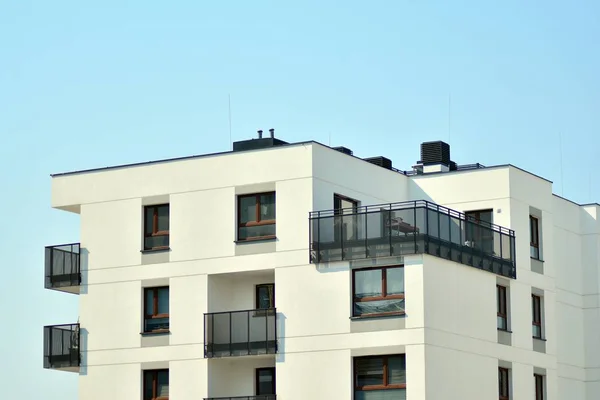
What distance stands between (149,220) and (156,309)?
3.19m

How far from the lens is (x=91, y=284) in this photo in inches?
2176

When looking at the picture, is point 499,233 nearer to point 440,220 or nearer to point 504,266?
point 504,266

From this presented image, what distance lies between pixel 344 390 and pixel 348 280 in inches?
137

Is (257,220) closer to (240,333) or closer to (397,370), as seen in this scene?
(240,333)

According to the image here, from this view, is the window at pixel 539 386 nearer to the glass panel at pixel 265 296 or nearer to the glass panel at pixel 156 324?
the glass panel at pixel 265 296

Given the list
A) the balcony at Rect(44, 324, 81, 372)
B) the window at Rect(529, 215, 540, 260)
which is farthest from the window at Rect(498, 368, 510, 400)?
the balcony at Rect(44, 324, 81, 372)

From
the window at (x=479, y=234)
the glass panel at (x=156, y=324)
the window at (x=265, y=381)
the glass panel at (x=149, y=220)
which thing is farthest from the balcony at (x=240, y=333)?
the window at (x=479, y=234)

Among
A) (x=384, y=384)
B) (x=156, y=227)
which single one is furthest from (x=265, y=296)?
(x=384, y=384)

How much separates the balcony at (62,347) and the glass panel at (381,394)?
11.2m

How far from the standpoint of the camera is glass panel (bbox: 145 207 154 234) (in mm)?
54625

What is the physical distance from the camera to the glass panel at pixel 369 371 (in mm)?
49188

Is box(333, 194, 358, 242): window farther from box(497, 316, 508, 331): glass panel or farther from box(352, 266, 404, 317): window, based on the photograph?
box(497, 316, 508, 331): glass panel

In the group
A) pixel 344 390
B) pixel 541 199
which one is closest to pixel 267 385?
pixel 344 390

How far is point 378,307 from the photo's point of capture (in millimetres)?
49469
